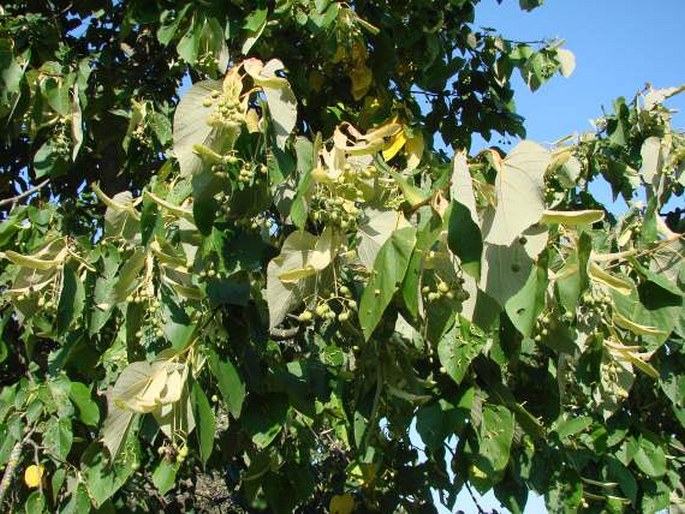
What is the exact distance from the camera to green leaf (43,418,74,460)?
251cm

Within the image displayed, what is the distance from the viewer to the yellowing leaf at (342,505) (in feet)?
9.57

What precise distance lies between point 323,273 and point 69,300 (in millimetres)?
739

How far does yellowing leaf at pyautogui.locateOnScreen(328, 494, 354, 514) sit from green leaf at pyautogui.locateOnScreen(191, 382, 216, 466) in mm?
1312

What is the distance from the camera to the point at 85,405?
252cm

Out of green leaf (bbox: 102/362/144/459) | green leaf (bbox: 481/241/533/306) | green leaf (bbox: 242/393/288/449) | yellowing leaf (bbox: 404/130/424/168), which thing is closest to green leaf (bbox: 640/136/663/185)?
yellowing leaf (bbox: 404/130/424/168)

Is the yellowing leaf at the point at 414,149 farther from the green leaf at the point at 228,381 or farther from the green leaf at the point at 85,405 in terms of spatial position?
the green leaf at the point at 85,405

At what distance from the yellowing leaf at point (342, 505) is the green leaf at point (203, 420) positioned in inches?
51.7

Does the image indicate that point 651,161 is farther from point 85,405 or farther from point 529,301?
point 85,405

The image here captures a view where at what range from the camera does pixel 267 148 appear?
5.48 feet

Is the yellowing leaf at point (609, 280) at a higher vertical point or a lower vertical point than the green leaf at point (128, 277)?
higher

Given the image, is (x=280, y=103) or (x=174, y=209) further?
(x=174, y=209)

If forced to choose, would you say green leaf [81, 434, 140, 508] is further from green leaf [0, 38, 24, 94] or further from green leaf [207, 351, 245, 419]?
green leaf [0, 38, 24, 94]

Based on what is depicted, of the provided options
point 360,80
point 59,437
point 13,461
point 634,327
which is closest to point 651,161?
point 360,80

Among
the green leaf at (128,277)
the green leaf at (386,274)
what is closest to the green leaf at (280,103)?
the green leaf at (386,274)
